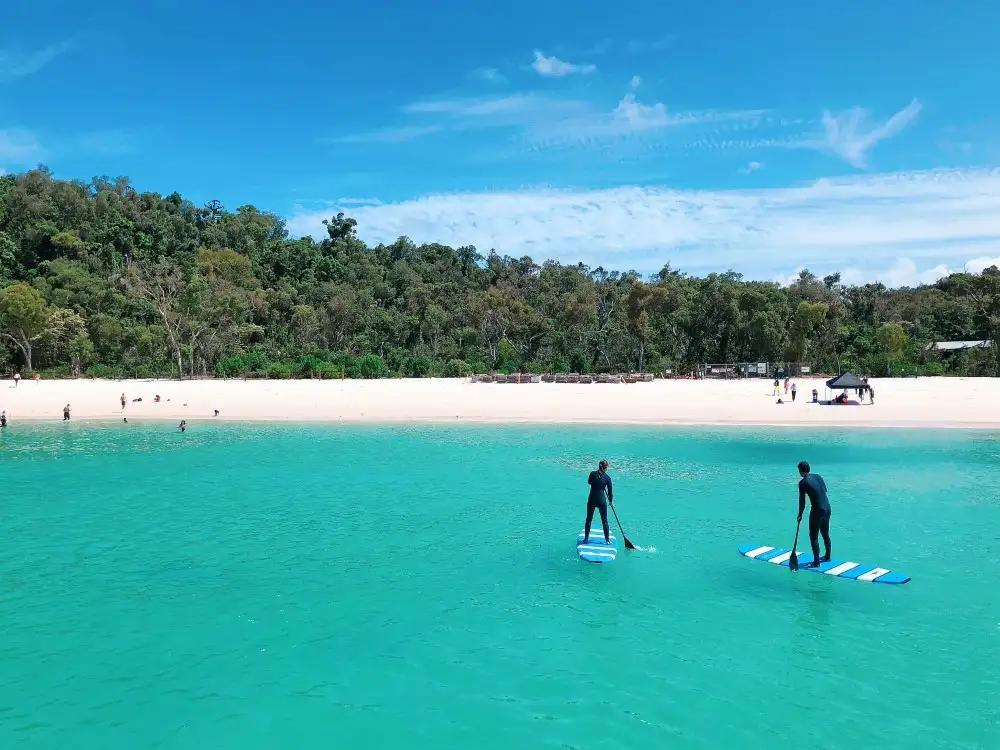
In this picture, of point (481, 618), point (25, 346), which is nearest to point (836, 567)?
point (481, 618)

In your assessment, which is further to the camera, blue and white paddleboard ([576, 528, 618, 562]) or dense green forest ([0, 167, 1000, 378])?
dense green forest ([0, 167, 1000, 378])

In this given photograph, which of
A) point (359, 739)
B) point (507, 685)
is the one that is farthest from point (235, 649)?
point (507, 685)

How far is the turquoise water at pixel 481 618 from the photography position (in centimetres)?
784

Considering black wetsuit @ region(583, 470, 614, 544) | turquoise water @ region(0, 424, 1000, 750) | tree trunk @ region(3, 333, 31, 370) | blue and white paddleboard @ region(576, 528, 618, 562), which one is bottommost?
turquoise water @ region(0, 424, 1000, 750)

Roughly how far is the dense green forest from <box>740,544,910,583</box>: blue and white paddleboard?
48876 millimetres

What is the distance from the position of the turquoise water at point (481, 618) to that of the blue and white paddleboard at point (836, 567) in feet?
0.76

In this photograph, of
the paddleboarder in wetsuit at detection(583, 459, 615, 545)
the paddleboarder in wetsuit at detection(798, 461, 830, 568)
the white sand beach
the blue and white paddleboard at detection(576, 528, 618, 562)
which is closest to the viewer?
the paddleboarder in wetsuit at detection(798, 461, 830, 568)

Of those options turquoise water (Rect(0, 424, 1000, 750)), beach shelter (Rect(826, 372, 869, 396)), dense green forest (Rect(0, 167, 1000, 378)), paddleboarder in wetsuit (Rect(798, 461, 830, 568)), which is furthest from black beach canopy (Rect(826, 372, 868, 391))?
paddleboarder in wetsuit (Rect(798, 461, 830, 568))

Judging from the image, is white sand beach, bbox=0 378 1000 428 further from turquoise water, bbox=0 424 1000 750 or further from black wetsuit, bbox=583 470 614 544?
black wetsuit, bbox=583 470 614 544

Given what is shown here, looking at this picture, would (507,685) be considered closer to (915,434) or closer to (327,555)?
(327,555)

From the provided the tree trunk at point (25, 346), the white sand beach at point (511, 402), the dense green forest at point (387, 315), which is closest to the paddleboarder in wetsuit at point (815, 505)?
the white sand beach at point (511, 402)

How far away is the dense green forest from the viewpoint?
205ft

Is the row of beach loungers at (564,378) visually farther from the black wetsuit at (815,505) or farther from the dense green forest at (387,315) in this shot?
the black wetsuit at (815,505)

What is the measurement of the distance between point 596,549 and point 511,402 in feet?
96.9
